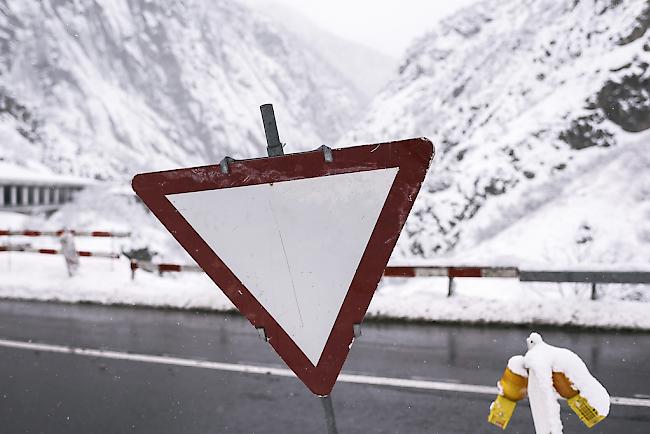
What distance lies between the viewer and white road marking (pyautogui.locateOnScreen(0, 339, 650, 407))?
447cm

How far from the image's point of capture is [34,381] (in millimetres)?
5008

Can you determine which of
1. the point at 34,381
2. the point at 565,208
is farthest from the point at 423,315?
the point at 565,208

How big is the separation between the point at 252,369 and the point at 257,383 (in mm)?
392

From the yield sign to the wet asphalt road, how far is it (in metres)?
2.03

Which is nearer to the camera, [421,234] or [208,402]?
[208,402]

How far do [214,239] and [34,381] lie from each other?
394 centimetres

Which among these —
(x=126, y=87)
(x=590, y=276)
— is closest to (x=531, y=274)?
(x=590, y=276)

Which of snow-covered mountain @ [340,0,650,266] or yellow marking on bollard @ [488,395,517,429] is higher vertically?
yellow marking on bollard @ [488,395,517,429]

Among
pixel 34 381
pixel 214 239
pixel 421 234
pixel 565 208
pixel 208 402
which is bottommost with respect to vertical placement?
pixel 421 234

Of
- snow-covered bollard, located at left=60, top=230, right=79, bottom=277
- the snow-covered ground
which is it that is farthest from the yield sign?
snow-covered bollard, located at left=60, top=230, right=79, bottom=277

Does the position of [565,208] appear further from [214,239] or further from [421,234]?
[214,239]

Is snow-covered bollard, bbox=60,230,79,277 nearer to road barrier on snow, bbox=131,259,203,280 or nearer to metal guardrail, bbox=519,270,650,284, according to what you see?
road barrier on snow, bbox=131,259,203,280

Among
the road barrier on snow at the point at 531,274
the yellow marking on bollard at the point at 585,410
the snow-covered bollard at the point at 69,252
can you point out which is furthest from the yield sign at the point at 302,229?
the snow-covered bollard at the point at 69,252

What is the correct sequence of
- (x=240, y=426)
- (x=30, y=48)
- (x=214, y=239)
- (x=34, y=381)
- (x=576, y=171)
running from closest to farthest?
1. (x=214, y=239)
2. (x=240, y=426)
3. (x=34, y=381)
4. (x=576, y=171)
5. (x=30, y=48)
